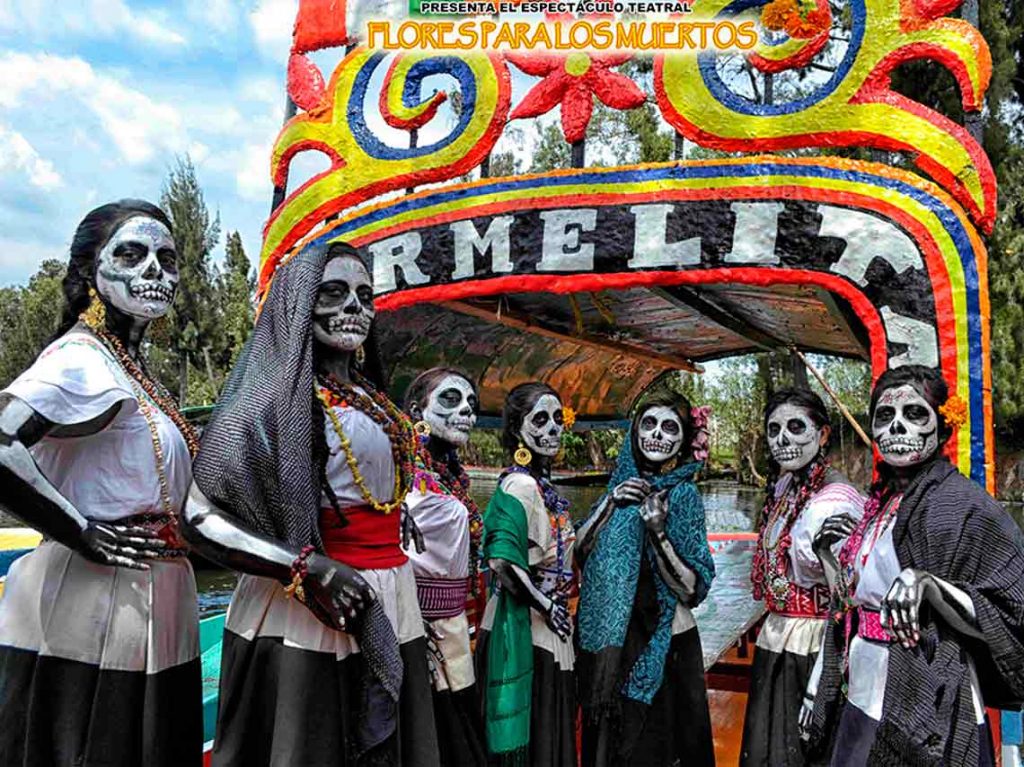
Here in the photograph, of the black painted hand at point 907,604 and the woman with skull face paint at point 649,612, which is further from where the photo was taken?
the woman with skull face paint at point 649,612

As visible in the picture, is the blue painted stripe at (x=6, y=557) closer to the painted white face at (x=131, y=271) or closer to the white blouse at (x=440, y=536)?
the white blouse at (x=440, y=536)

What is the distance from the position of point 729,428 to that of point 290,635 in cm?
2696

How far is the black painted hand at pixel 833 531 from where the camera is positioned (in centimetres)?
315

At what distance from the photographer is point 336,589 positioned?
2057mm

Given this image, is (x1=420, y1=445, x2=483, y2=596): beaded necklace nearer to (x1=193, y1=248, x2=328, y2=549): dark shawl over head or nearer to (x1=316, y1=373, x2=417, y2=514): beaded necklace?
(x1=316, y1=373, x2=417, y2=514): beaded necklace

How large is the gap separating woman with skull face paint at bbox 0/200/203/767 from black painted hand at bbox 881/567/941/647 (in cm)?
189

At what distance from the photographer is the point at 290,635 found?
7.13ft

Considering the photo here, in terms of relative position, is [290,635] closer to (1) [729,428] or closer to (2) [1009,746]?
(2) [1009,746]

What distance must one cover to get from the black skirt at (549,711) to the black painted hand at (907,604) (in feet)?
4.61

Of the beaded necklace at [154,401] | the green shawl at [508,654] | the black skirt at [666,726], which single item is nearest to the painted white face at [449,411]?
the green shawl at [508,654]

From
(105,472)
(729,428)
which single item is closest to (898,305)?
(105,472)

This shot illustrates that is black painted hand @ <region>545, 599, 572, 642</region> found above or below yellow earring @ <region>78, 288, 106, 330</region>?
below

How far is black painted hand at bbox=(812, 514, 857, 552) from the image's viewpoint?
315cm

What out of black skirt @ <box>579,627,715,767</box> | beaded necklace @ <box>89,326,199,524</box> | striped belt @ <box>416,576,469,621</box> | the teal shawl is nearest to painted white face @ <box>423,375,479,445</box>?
striped belt @ <box>416,576,469,621</box>
